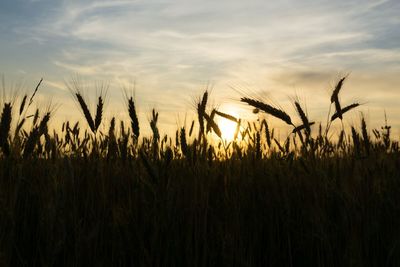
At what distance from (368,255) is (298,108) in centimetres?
89

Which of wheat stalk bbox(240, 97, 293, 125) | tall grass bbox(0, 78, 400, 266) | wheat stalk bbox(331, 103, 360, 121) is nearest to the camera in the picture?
tall grass bbox(0, 78, 400, 266)

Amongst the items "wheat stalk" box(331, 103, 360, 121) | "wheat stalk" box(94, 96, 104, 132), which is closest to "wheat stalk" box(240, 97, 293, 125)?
"wheat stalk" box(331, 103, 360, 121)

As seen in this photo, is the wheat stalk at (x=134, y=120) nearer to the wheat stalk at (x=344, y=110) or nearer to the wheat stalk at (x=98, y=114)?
the wheat stalk at (x=98, y=114)

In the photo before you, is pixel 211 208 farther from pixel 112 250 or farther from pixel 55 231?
pixel 55 231

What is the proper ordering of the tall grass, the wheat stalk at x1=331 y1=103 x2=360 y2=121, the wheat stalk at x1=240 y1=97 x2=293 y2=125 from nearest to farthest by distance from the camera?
the tall grass < the wheat stalk at x1=240 y1=97 x2=293 y2=125 < the wheat stalk at x1=331 y1=103 x2=360 y2=121

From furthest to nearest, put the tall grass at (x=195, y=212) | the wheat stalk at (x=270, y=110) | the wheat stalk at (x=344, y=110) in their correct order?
the wheat stalk at (x=344, y=110)
the wheat stalk at (x=270, y=110)
the tall grass at (x=195, y=212)

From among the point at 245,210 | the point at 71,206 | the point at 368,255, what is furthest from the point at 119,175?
the point at 368,255

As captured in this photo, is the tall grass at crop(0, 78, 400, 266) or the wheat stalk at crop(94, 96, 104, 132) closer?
the tall grass at crop(0, 78, 400, 266)

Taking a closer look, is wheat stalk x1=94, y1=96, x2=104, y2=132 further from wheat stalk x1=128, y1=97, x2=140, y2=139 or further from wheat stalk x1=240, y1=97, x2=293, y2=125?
wheat stalk x1=240, y1=97, x2=293, y2=125

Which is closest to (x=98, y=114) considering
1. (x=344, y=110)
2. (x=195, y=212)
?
(x=195, y=212)

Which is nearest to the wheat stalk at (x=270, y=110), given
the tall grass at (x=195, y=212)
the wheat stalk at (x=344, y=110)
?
the tall grass at (x=195, y=212)

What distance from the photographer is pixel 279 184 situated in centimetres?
254

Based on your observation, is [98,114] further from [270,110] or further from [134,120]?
[270,110]

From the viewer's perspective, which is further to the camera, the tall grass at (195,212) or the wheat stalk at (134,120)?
the wheat stalk at (134,120)
